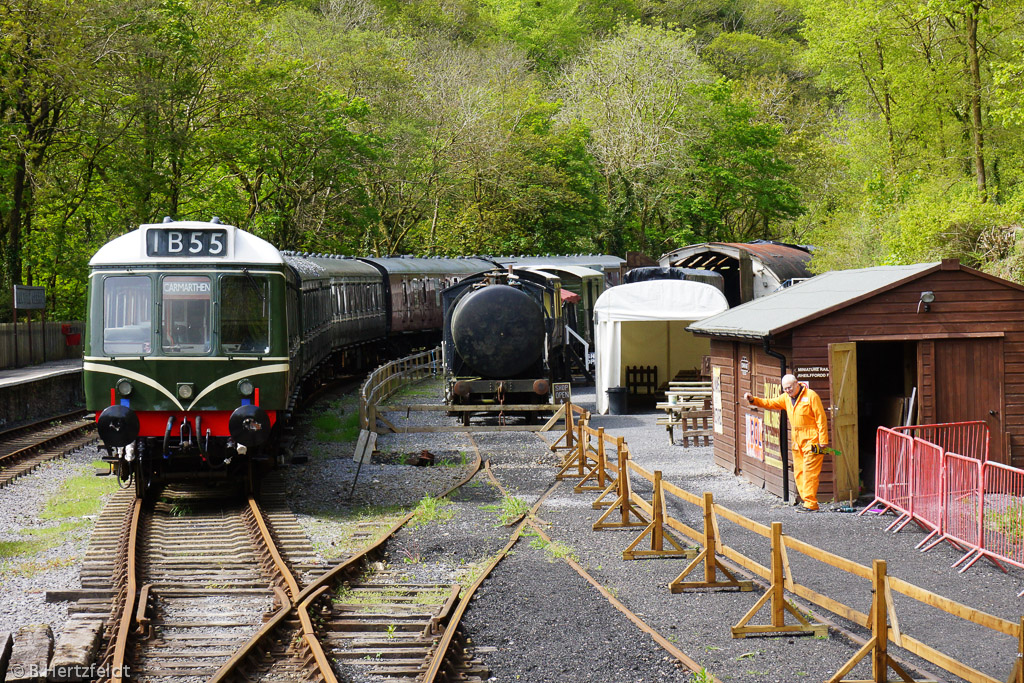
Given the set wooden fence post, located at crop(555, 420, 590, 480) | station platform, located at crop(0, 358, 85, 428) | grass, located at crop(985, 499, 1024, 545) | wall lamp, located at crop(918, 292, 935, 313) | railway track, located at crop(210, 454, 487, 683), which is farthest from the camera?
station platform, located at crop(0, 358, 85, 428)

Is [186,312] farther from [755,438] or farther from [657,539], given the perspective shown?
[755,438]

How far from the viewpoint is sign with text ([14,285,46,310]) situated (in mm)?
28234

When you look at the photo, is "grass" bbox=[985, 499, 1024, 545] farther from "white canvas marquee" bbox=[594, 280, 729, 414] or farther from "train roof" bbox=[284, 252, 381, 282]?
"train roof" bbox=[284, 252, 381, 282]

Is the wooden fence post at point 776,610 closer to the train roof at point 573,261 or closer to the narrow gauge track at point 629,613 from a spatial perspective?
the narrow gauge track at point 629,613

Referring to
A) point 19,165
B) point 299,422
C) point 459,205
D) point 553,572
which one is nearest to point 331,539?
point 553,572

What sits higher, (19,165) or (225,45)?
(225,45)

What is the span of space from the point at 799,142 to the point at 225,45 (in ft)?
102

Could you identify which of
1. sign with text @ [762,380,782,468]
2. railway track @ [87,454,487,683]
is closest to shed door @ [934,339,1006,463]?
sign with text @ [762,380,782,468]

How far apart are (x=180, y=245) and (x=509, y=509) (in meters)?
5.21

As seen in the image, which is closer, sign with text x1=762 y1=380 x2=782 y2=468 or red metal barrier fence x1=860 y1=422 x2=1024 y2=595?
red metal barrier fence x1=860 y1=422 x2=1024 y2=595

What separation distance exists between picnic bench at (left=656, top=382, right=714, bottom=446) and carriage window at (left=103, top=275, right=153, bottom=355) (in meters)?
9.69

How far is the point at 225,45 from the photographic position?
1321 inches

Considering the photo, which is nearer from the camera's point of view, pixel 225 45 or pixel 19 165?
pixel 19 165

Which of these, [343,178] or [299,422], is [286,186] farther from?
[299,422]
